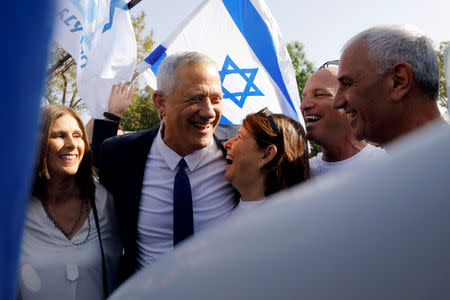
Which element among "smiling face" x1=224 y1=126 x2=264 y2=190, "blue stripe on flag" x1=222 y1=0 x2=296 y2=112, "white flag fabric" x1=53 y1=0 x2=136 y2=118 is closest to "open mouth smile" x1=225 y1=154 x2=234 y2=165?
"smiling face" x1=224 y1=126 x2=264 y2=190

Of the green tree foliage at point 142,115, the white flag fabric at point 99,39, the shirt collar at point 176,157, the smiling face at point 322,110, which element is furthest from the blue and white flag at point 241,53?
the green tree foliage at point 142,115

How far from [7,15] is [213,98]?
234 centimetres

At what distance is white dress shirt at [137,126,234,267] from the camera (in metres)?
2.45

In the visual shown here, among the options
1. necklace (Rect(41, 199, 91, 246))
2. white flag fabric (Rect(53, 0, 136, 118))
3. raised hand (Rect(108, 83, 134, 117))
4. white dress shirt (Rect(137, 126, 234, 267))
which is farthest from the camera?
white flag fabric (Rect(53, 0, 136, 118))

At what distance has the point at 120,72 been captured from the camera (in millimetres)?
4867

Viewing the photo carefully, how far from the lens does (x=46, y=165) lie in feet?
7.86

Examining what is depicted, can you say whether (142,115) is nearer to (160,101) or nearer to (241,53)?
(241,53)

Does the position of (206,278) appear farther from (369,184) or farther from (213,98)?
(213,98)

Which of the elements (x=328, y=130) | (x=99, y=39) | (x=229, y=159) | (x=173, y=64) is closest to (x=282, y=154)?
(x=229, y=159)

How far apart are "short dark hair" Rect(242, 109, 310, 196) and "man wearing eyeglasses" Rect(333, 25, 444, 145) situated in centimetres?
51

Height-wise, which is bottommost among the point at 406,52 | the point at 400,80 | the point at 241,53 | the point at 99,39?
the point at 400,80

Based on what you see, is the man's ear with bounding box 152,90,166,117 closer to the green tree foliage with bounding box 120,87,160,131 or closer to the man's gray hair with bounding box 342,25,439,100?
the man's gray hair with bounding box 342,25,439,100

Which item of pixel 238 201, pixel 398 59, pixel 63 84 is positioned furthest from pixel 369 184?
pixel 63 84

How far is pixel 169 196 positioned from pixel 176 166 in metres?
0.19
